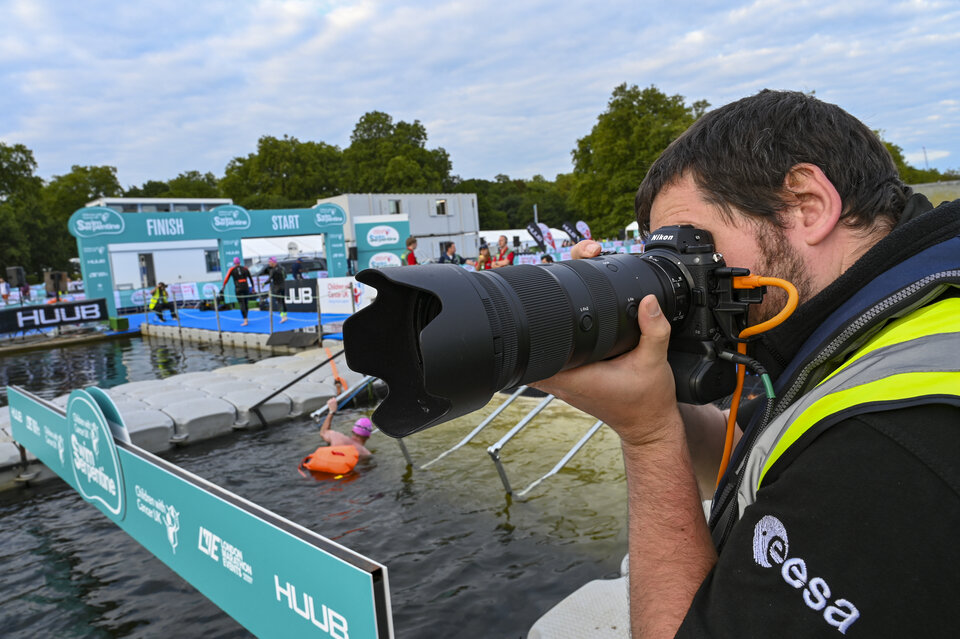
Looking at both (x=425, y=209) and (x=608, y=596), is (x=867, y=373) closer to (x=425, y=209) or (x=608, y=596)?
(x=608, y=596)

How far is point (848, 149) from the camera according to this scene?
1.19 meters

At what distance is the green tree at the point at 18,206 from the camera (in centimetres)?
3772

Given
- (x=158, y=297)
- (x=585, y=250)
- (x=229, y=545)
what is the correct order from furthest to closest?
1. (x=158, y=297)
2. (x=229, y=545)
3. (x=585, y=250)

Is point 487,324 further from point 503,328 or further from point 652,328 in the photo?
point 652,328

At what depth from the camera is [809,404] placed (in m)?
0.91

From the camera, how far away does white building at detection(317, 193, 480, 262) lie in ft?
124

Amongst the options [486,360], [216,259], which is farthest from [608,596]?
[216,259]

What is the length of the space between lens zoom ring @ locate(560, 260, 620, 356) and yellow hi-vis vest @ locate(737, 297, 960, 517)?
1.13 ft

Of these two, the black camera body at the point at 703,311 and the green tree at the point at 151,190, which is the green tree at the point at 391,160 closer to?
the green tree at the point at 151,190

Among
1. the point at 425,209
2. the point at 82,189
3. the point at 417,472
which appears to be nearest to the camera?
the point at 417,472

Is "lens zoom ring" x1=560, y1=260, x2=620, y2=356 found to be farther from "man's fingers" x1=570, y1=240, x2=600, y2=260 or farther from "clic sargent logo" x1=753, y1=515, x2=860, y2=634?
"clic sargent logo" x1=753, y1=515, x2=860, y2=634

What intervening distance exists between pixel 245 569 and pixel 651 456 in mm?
1830

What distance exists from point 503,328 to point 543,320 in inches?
4.2

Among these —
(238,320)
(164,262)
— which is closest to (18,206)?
(164,262)
